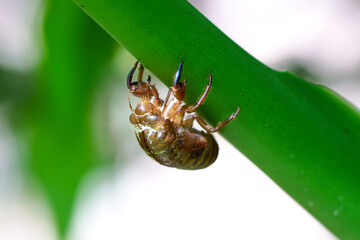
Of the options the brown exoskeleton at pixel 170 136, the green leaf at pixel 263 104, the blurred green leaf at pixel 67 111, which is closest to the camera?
the green leaf at pixel 263 104

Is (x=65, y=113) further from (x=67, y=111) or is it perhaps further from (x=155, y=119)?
(x=155, y=119)

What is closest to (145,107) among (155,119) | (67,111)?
(155,119)

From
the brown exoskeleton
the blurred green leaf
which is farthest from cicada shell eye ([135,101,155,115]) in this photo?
the blurred green leaf

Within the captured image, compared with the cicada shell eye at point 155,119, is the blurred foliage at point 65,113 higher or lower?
lower

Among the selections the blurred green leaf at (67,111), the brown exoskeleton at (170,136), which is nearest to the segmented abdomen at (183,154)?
the brown exoskeleton at (170,136)

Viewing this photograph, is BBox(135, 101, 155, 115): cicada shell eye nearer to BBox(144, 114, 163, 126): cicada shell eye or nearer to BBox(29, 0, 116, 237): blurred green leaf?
BBox(144, 114, 163, 126): cicada shell eye

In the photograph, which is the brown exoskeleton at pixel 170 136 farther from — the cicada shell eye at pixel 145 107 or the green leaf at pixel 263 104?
the green leaf at pixel 263 104

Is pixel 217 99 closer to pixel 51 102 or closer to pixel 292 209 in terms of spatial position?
pixel 51 102

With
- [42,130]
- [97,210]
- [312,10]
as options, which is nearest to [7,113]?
[42,130]
